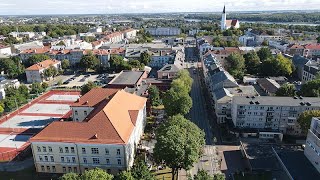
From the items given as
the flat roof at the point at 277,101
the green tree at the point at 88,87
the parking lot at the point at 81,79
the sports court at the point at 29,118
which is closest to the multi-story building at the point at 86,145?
the sports court at the point at 29,118

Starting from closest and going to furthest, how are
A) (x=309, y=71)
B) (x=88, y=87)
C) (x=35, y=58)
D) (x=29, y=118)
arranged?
(x=29, y=118), (x=88, y=87), (x=309, y=71), (x=35, y=58)

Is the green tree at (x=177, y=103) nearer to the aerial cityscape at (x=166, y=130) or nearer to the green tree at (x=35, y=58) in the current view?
the aerial cityscape at (x=166, y=130)

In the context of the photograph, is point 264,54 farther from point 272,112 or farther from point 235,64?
point 272,112

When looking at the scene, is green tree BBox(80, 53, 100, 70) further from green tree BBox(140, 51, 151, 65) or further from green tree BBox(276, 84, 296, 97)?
green tree BBox(276, 84, 296, 97)

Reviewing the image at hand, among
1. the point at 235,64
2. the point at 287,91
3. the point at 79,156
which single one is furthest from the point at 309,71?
the point at 79,156

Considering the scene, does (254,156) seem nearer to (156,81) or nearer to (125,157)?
(125,157)

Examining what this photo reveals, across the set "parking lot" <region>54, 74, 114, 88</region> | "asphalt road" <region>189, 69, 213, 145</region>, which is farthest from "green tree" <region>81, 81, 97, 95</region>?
"asphalt road" <region>189, 69, 213, 145</region>
